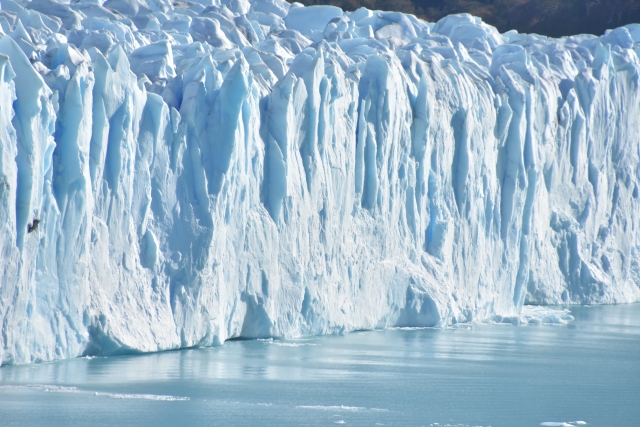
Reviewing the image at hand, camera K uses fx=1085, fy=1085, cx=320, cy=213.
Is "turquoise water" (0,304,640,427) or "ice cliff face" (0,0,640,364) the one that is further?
"ice cliff face" (0,0,640,364)

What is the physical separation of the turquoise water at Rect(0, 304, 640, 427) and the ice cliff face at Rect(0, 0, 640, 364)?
48 cm

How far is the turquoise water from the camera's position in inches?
285

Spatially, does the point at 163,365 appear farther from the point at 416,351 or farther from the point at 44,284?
the point at 416,351

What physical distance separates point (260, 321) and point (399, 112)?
320cm

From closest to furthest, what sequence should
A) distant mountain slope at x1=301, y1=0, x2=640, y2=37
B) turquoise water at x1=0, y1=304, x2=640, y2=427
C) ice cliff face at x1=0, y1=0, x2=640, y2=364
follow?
1. turquoise water at x1=0, y1=304, x2=640, y2=427
2. ice cliff face at x1=0, y1=0, x2=640, y2=364
3. distant mountain slope at x1=301, y1=0, x2=640, y2=37

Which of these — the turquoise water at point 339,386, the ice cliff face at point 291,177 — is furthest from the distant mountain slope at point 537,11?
the turquoise water at point 339,386

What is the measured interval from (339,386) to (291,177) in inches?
117

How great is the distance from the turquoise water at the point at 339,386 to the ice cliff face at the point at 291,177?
484mm

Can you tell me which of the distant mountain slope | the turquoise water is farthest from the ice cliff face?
the distant mountain slope

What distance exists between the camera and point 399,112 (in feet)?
40.8

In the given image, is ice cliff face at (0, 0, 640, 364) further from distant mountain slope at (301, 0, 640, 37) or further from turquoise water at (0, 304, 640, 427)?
distant mountain slope at (301, 0, 640, 37)

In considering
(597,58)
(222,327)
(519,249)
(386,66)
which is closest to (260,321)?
(222,327)

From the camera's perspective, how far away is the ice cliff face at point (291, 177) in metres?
8.55

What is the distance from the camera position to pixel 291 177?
1087 cm
